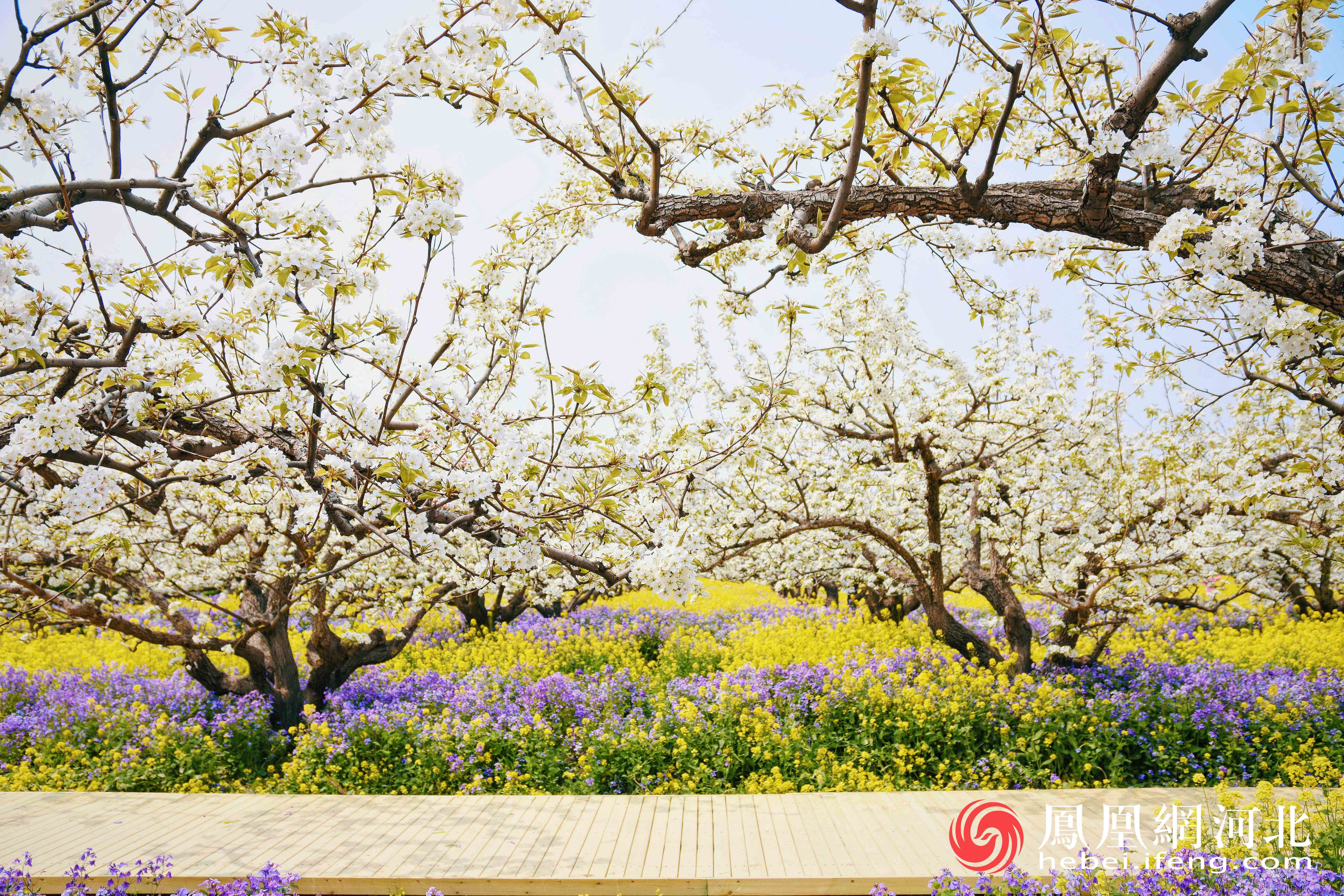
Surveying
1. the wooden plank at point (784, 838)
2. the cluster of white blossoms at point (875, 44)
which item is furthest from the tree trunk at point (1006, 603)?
the cluster of white blossoms at point (875, 44)

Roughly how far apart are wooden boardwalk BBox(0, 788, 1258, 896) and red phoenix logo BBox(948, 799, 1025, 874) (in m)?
0.07

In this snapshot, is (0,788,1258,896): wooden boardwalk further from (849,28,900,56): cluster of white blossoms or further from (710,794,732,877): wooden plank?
(849,28,900,56): cluster of white blossoms

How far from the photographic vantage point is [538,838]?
5.09 meters

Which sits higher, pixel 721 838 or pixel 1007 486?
pixel 1007 486

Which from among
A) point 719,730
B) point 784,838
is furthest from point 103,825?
point 784,838

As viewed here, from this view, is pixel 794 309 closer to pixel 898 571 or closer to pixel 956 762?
pixel 956 762

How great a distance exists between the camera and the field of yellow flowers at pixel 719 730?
6492 millimetres

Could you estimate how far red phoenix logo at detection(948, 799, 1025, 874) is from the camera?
4.51m

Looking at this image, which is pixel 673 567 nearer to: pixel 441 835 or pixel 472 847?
pixel 472 847

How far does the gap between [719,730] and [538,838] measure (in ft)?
7.48

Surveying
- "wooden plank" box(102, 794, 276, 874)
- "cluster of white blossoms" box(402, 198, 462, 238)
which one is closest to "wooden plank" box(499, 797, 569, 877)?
"wooden plank" box(102, 794, 276, 874)

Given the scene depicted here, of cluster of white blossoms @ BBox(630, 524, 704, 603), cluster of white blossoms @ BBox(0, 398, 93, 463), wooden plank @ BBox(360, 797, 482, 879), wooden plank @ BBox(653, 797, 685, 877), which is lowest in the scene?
wooden plank @ BBox(360, 797, 482, 879)

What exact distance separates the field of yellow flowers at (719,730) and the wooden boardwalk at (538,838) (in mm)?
679

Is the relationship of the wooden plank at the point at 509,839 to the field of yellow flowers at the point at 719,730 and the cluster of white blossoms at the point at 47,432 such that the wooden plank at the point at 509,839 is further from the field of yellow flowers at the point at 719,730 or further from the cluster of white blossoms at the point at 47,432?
the cluster of white blossoms at the point at 47,432
